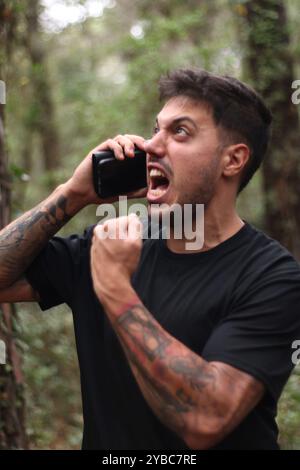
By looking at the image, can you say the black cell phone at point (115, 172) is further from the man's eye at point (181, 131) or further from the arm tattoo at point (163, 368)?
the arm tattoo at point (163, 368)

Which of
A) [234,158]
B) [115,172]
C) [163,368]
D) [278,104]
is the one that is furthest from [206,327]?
[278,104]

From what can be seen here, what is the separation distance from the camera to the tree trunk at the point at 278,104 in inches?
304

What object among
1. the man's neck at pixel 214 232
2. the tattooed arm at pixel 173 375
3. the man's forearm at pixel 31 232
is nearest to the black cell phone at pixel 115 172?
the man's forearm at pixel 31 232

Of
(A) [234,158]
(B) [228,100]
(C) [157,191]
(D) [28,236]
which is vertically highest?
(B) [228,100]

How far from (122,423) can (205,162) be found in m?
1.05

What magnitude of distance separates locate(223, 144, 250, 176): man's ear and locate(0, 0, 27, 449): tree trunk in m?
1.78

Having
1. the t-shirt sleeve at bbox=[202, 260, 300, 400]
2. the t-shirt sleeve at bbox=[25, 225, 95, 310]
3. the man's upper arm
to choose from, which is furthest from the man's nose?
the man's upper arm

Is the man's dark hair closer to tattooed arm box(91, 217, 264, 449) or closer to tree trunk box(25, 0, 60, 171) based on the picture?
tattooed arm box(91, 217, 264, 449)

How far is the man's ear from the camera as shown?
2.59 metres

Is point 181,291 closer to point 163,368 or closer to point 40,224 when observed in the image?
point 163,368

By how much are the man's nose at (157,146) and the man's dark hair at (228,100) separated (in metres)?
0.20

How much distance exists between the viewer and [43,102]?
12.1 meters

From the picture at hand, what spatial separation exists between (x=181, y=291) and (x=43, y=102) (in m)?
10.3
